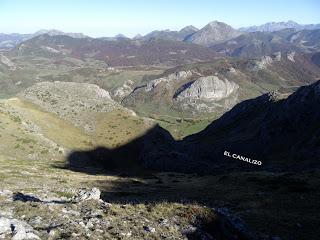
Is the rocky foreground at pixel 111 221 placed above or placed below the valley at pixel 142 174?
above

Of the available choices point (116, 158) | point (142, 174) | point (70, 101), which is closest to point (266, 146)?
point (116, 158)

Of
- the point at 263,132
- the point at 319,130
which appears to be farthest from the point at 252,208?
the point at 263,132

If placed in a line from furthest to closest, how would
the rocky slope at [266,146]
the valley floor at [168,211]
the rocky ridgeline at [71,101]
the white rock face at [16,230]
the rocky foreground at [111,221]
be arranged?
the rocky ridgeline at [71,101], the rocky slope at [266,146], the valley floor at [168,211], the rocky foreground at [111,221], the white rock face at [16,230]

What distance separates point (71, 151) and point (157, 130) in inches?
1287

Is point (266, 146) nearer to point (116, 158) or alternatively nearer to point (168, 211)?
point (116, 158)

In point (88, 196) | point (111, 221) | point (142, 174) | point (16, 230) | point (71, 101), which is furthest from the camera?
point (71, 101)

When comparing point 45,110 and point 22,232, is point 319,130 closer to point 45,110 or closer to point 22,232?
point 45,110

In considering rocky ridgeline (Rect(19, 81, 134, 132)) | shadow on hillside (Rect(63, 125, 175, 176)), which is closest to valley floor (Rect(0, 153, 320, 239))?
shadow on hillside (Rect(63, 125, 175, 176))

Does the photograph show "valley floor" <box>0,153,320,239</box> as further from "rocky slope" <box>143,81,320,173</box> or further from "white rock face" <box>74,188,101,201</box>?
"rocky slope" <box>143,81,320,173</box>

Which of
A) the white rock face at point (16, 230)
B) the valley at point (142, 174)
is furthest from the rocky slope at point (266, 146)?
the white rock face at point (16, 230)

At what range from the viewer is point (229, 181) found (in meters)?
64.0

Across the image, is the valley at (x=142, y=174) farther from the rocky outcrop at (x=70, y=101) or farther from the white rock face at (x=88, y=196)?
the rocky outcrop at (x=70, y=101)

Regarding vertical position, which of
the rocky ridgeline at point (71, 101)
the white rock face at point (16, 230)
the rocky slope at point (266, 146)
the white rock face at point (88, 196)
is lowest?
the rocky slope at point (266, 146)

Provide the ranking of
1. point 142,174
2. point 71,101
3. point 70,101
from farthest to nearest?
point 71,101, point 70,101, point 142,174
